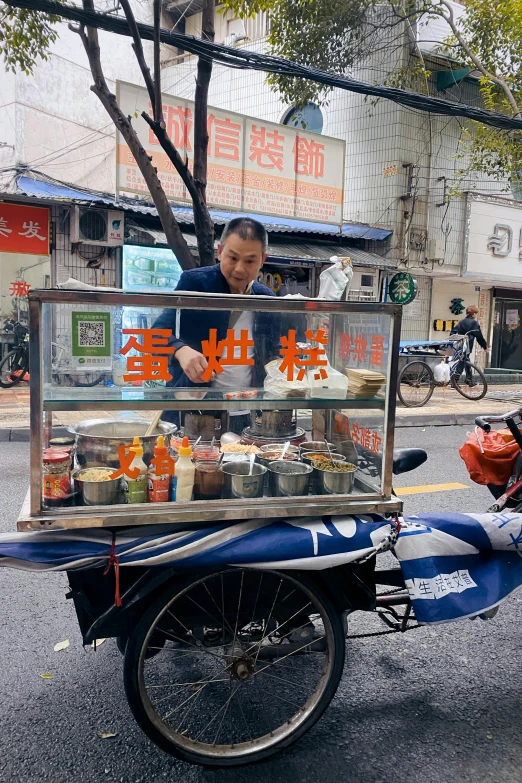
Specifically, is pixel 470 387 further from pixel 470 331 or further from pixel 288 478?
pixel 288 478

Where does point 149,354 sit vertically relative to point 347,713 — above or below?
above

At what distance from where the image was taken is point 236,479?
78.8 inches

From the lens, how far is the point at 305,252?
436 inches

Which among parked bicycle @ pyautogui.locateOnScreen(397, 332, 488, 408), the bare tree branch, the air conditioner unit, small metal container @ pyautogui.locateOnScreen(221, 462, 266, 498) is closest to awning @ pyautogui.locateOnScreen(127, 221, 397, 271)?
the air conditioner unit

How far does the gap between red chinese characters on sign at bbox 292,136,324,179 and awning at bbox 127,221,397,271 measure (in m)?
1.39

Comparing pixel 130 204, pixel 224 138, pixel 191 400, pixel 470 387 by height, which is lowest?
pixel 470 387

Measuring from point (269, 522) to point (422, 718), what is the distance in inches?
39.2

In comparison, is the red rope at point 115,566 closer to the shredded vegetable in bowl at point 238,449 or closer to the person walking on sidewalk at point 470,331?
the shredded vegetable in bowl at point 238,449

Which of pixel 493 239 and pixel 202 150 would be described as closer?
pixel 202 150

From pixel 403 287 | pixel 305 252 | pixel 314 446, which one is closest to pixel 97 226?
pixel 305 252

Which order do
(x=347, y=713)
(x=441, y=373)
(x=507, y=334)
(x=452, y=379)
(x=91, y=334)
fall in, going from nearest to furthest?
(x=91, y=334), (x=347, y=713), (x=441, y=373), (x=452, y=379), (x=507, y=334)

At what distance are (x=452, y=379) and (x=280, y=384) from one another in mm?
9559

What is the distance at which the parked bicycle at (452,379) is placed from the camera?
33.3ft

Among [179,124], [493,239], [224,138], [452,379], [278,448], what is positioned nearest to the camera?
[278,448]
